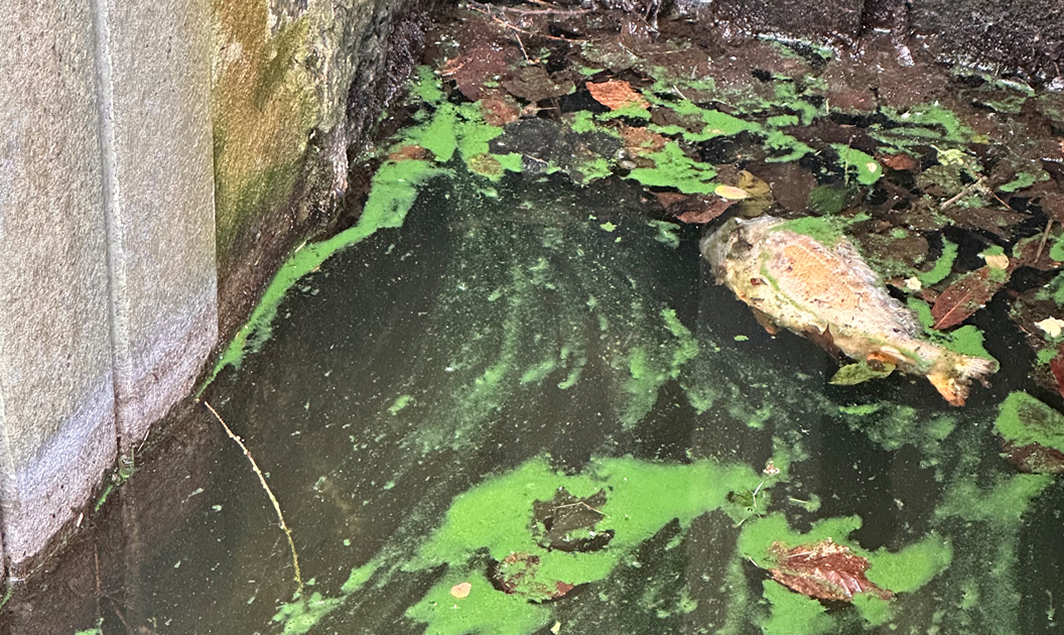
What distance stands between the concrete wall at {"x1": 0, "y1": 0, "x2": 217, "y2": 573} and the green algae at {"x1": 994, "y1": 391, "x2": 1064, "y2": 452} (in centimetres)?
210

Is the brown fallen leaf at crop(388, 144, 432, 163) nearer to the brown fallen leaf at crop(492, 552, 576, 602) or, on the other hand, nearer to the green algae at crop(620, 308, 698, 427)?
the green algae at crop(620, 308, 698, 427)

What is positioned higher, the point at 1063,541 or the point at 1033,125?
the point at 1033,125

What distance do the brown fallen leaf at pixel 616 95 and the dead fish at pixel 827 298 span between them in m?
0.82

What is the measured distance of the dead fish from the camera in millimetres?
3125

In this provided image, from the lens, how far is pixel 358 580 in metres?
2.41

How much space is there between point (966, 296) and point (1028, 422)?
1.75 ft

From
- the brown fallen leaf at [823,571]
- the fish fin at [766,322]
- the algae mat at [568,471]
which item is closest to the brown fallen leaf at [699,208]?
the algae mat at [568,471]

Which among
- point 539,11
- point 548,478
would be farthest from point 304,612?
point 539,11

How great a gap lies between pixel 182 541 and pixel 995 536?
188 cm

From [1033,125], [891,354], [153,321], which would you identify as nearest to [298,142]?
[153,321]

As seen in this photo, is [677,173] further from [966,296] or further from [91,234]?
[91,234]

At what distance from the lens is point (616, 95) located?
425 centimetres

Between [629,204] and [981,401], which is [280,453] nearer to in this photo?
[629,204]

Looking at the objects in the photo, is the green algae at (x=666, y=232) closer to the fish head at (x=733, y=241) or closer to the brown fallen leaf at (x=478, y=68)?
the fish head at (x=733, y=241)
